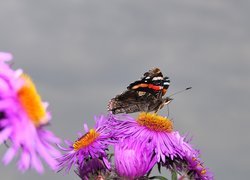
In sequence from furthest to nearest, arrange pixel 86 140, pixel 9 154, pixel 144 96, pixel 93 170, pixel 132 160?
pixel 144 96
pixel 86 140
pixel 93 170
pixel 132 160
pixel 9 154

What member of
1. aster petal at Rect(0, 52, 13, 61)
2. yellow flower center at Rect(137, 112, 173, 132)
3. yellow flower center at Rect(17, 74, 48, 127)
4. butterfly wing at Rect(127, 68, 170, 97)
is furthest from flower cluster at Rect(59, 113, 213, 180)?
aster petal at Rect(0, 52, 13, 61)

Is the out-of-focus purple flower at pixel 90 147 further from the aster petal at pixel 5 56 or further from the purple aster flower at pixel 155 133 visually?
the aster petal at pixel 5 56

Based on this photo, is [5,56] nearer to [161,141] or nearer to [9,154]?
[9,154]

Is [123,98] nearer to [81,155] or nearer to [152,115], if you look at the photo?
[152,115]

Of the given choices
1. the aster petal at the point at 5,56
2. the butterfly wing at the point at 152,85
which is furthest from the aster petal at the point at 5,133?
the butterfly wing at the point at 152,85

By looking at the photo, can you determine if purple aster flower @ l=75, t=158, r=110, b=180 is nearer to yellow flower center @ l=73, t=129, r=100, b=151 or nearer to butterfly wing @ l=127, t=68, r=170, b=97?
yellow flower center @ l=73, t=129, r=100, b=151

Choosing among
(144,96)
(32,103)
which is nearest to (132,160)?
(144,96)
